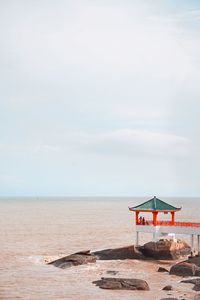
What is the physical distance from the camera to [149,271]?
126 ft

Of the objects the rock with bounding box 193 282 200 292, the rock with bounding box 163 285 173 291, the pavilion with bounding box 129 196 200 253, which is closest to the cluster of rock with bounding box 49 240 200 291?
the rock with bounding box 193 282 200 292

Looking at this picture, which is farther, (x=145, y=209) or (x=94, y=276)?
(x=145, y=209)

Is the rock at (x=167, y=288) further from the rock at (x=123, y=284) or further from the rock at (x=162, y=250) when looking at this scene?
the rock at (x=162, y=250)

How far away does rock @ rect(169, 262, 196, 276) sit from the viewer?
35.8 meters

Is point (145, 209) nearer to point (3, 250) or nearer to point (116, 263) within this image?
point (116, 263)

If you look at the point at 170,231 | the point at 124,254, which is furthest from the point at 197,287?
the point at 170,231

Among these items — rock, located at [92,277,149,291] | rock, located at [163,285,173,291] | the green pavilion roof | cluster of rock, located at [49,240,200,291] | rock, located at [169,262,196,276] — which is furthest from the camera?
the green pavilion roof

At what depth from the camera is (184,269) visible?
36062 millimetres

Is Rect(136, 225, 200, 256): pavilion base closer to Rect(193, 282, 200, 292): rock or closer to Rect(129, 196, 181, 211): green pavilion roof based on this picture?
Rect(129, 196, 181, 211): green pavilion roof

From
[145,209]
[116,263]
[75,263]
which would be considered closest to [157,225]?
[145,209]

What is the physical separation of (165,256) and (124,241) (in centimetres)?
2069

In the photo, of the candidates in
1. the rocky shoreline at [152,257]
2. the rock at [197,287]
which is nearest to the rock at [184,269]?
the rocky shoreline at [152,257]

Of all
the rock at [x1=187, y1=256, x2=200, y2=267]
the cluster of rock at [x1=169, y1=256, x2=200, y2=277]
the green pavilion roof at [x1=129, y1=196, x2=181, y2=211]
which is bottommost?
the cluster of rock at [x1=169, y1=256, x2=200, y2=277]

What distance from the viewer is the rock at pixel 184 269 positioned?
117 feet
